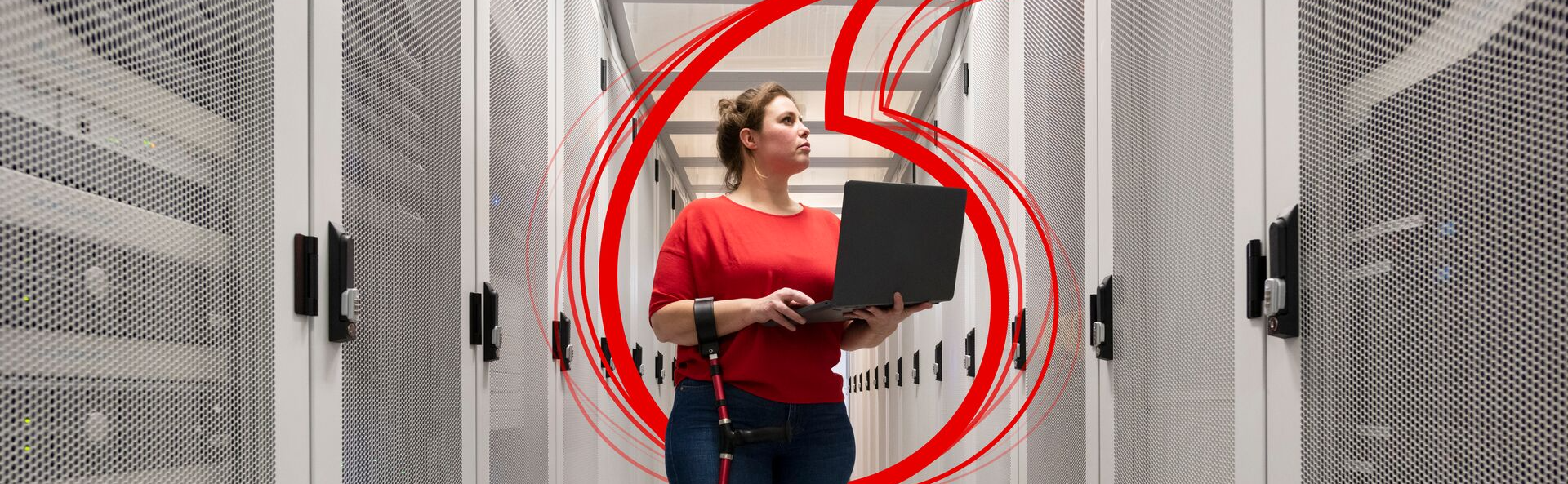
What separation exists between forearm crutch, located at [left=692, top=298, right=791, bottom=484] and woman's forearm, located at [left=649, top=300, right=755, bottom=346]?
0.04ft

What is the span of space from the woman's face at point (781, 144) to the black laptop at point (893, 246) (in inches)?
11.6

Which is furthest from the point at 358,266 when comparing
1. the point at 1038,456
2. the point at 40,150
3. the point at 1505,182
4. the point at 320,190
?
the point at 1038,456

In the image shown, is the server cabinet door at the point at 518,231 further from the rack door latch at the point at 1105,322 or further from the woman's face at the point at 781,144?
the rack door latch at the point at 1105,322

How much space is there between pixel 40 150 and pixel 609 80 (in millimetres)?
3394

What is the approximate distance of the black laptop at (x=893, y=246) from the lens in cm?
182

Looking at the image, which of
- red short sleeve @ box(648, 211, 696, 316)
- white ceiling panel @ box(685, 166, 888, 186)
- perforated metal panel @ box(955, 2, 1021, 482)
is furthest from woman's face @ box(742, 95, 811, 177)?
white ceiling panel @ box(685, 166, 888, 186)

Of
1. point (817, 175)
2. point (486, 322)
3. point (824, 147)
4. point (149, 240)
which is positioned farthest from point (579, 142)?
point (817, 175)

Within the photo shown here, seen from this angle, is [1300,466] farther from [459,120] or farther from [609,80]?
[609,80]

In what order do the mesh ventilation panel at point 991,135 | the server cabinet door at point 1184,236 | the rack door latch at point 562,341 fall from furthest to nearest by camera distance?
the mesh ventilation panel at point 991,135 < the rack door latch at point 562,341 < the server cabinet door at point 1184,236

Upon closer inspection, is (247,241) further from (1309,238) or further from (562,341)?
(562,341)

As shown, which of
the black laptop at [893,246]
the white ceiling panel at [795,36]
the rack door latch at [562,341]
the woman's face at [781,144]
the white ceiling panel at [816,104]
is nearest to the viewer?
the black laptop at [893,246]

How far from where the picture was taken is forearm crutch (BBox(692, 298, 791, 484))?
187cm

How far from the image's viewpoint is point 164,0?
0.93 meters

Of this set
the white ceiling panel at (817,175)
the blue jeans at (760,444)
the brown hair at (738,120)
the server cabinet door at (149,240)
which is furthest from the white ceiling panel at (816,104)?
the server cabinet door at (149,240)
